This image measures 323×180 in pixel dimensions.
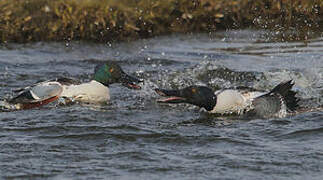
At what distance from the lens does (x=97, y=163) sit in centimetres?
530

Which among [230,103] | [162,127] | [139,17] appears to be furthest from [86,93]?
[139,17]

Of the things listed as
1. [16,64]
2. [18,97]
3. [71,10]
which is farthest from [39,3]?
[18,97]

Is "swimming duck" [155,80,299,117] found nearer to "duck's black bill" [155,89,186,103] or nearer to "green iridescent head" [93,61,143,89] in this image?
"duck's black bill" [155,89,186,103]

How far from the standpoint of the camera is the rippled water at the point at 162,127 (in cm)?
521

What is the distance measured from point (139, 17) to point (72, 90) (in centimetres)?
417

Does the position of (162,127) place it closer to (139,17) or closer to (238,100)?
(238,100)

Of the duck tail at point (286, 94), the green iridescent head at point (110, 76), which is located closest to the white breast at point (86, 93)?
the green iridescent head at point (110, 76)

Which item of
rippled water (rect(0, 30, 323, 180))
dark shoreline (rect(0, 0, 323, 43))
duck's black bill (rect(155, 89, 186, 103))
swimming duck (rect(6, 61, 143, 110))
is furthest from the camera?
dark shoreline (rect(0, 0, 323, 43))

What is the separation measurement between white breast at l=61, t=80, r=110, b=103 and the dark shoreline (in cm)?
350

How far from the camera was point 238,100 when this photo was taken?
6.93m

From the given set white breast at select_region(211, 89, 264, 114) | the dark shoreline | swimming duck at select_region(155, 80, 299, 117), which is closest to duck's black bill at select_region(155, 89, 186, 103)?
swimming duck at select_region(155, 80, 299, 117)

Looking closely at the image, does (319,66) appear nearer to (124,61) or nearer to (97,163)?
(124,61)

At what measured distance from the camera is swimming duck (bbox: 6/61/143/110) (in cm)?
745

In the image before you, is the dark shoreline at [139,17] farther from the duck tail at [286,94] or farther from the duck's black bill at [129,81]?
the duck tail at [286,94]
